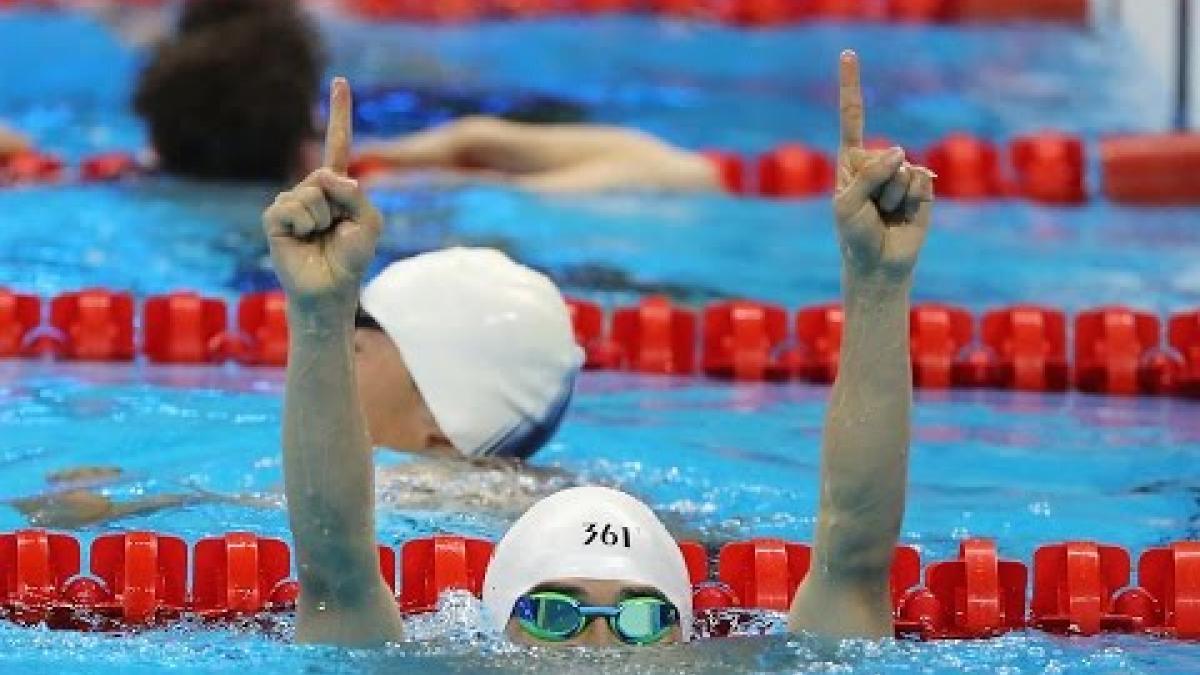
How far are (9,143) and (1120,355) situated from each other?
355cm

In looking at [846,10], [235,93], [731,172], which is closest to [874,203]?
[235,93]

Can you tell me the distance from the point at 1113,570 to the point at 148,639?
1.45m

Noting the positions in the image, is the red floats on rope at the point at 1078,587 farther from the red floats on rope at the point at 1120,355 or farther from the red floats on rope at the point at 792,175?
the red floats on rope at the point at 792,175

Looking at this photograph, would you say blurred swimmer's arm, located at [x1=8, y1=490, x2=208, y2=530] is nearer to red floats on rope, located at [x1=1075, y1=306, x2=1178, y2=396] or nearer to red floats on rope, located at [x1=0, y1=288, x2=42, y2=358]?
red floats on rope, located at [x1=0, y1=288, x2=42, y2=358]

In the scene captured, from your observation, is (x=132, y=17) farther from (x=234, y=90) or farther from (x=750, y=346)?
(x=750, y=346)

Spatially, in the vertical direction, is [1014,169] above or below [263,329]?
above

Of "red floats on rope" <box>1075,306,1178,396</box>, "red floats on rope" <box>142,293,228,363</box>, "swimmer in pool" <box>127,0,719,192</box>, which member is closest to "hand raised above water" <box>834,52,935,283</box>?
"red floats on rope" <box>1075,306,1178,396</box>

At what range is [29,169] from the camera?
722 centimetres

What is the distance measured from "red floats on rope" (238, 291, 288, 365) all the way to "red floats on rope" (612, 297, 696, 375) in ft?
2.48

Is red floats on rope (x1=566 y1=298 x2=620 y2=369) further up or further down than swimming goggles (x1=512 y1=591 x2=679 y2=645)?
further up

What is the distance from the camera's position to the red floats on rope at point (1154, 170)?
Result: 23.9 ft

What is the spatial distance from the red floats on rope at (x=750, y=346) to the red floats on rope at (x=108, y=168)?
6.76ft

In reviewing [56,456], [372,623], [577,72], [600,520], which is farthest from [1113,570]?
[577,72]

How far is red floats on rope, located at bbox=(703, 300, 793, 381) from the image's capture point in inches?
215
